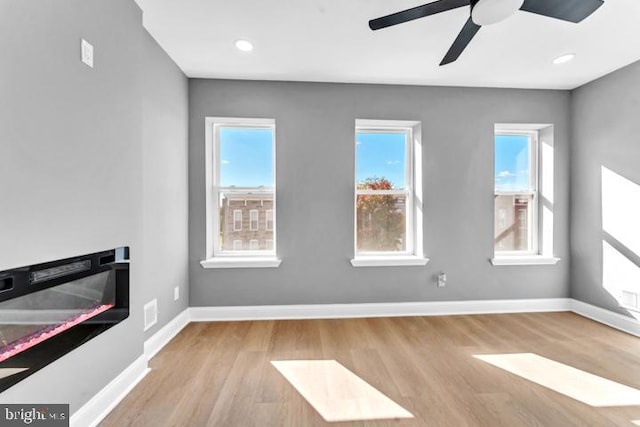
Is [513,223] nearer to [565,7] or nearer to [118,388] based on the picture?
[565,7]

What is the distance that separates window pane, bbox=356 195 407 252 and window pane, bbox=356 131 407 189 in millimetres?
202

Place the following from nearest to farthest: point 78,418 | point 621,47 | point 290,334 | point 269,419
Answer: point 78,418
point 269,419
point 621,47
point 290,334

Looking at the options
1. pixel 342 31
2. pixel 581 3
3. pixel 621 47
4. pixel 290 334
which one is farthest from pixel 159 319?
pixel 621 47

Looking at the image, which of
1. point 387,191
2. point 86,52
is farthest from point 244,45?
point 387,191

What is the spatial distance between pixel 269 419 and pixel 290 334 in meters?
1.06

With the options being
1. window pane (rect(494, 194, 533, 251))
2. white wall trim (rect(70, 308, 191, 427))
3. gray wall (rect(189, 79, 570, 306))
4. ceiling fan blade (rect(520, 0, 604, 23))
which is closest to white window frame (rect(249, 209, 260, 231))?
gray wall (rect(189, 79, 570, 306))

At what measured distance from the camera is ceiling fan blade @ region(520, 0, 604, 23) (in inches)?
55.8

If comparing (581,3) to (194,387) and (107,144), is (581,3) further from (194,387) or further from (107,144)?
(194,387)

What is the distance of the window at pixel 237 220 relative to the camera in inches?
123

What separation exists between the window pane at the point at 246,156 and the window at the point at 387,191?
103 cm

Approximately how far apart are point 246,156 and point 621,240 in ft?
13.1

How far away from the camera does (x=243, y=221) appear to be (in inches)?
123

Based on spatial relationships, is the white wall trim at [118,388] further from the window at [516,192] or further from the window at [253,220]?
the window at [516,192]

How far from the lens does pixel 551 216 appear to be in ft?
10.7
